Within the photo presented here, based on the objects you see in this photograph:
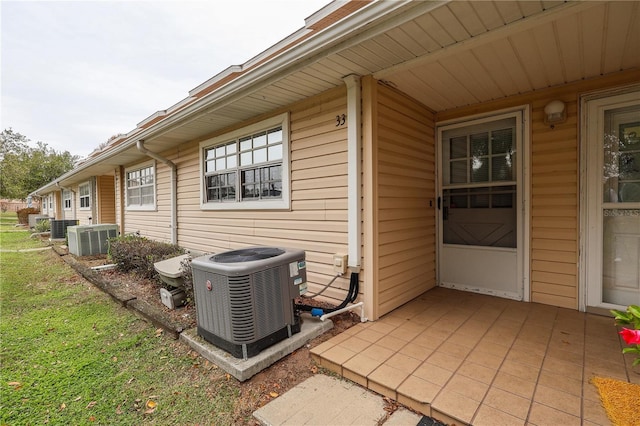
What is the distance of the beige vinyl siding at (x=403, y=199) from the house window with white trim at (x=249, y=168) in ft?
4.23

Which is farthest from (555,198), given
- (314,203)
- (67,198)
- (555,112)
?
(67,198)

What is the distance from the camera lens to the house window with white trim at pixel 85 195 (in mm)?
11461

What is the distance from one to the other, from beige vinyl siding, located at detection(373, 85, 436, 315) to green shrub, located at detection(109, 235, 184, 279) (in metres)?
3.53

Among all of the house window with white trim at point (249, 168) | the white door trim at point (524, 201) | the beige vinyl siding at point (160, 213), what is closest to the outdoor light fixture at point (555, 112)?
the white door trim at point (524, 201)

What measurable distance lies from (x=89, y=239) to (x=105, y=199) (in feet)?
14.3

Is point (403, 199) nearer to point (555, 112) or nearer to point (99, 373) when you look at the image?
point (555, 112)

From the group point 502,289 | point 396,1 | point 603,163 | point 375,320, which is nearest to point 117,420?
point 375,320

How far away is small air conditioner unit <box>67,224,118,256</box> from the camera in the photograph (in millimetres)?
7075

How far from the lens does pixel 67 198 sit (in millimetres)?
15383

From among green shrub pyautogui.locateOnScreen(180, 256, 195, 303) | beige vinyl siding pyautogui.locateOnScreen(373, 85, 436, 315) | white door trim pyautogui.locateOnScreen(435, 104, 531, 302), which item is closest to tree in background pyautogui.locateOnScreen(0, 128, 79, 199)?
green shrub pyautogui.locateOnScreen(180, 256, 195, 303)

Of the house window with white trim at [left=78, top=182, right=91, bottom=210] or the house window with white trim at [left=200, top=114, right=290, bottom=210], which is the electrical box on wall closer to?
the house window with white trim at [left=200, top=114, right=290, bottom=210]

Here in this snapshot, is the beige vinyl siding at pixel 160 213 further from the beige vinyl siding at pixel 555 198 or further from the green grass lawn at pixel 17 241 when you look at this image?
the beige vinyl siding at pixel 555 198

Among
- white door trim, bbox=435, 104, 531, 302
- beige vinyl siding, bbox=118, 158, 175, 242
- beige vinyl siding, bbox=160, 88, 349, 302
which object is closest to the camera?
beige vinyl siding, bbox=160, 88, 349, 302

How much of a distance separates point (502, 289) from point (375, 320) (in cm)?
182
